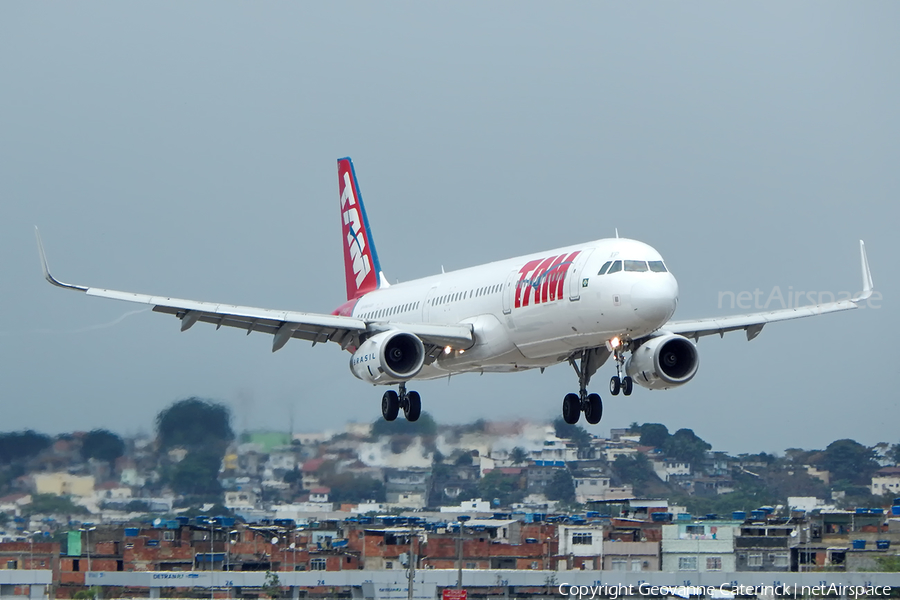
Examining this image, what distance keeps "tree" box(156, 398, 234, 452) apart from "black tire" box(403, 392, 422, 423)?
12346 millimetres

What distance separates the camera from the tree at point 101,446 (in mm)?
53219

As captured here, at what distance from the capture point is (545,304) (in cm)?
3741

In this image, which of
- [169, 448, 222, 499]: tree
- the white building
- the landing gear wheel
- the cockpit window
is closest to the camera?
the cockpit window

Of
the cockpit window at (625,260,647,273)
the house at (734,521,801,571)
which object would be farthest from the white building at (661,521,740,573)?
the cockpit window at (625,260,647,273)

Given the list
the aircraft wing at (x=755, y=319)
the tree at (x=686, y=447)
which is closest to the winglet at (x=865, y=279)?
the aircraft wing at (x=755, y=319)

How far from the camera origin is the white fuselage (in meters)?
35.2

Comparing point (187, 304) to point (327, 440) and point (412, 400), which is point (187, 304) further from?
point (327, 440)

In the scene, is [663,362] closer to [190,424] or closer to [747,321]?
[747,321]

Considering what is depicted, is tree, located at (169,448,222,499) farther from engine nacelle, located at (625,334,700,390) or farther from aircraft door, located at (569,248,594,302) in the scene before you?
aircraft door, located at (569,248,594,302)

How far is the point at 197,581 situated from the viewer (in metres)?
52.5

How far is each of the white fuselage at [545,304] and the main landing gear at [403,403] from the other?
2.14 ft

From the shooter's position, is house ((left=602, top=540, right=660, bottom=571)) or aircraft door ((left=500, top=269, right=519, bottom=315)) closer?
aircraft door ((left=500, top=269, right=519, bottom=315))

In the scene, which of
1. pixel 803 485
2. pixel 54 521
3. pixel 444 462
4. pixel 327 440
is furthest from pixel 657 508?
pixel 54 521

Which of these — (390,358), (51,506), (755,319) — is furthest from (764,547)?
(51,506)
